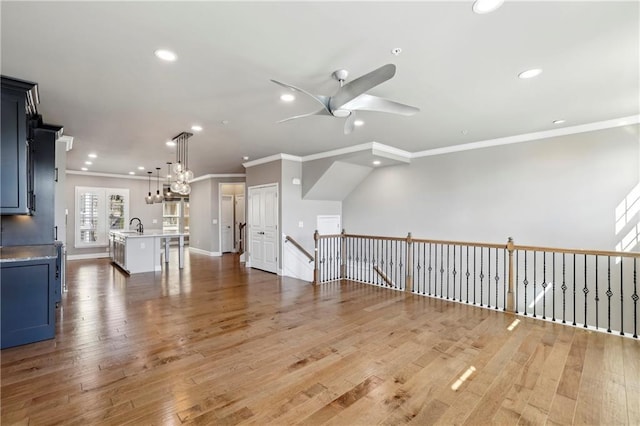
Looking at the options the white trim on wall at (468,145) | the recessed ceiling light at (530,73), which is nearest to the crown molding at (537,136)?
the white trim on wall at (468,145)

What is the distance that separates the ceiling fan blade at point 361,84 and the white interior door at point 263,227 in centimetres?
444

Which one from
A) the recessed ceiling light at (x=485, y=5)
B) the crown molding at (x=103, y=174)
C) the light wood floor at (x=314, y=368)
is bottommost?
the light wood floor at (x=314, y=368)

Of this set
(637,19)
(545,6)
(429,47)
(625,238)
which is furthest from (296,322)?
(625,238)

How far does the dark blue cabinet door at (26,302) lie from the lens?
3.09 meters

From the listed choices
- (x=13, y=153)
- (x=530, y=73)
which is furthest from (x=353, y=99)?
(x=13, y=153)

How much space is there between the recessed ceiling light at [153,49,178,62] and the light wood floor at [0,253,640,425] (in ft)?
9.16

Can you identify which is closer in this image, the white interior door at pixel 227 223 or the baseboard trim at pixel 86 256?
the baseboard trim at pixel 86 256

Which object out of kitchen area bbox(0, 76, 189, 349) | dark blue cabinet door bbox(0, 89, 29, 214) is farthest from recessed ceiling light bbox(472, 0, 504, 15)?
dark blue cabinet door bbox(0, 89, 29, 214)

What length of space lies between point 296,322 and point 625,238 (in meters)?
5.00

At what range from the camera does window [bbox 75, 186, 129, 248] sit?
934cm

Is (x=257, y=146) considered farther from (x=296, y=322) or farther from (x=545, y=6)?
(x=545, y=6)

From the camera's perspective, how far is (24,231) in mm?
4258

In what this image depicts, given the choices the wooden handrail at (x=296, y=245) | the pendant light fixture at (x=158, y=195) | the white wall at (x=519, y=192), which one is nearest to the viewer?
the white wall at (x=519, y=192)

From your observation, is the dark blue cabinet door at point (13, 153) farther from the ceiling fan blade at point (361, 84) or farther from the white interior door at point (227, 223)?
the white interior door at point (227, 223)
